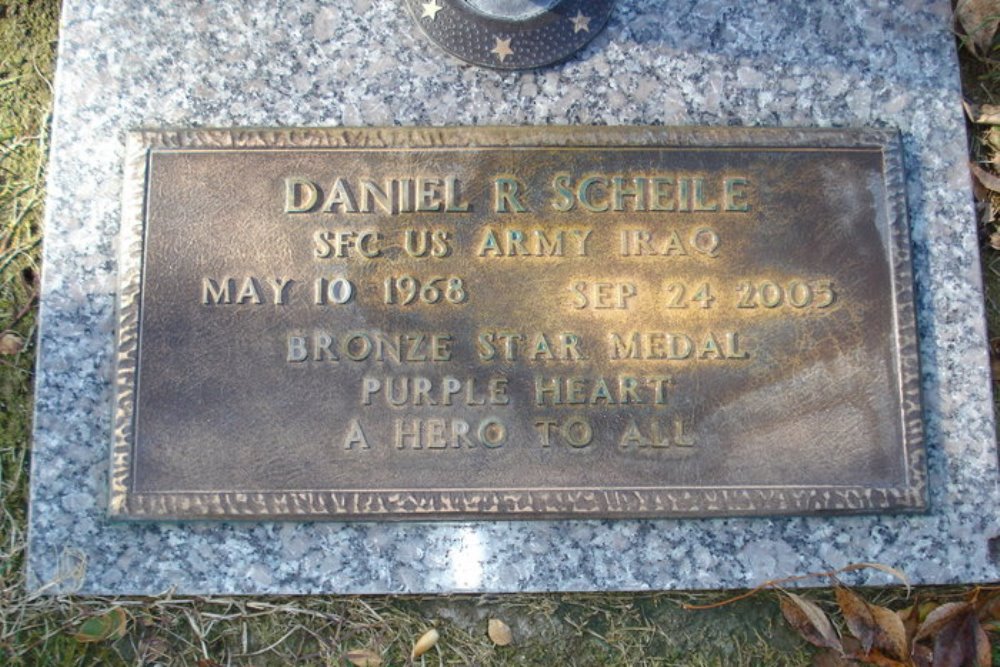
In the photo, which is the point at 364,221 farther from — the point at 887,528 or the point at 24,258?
the point at 887,528

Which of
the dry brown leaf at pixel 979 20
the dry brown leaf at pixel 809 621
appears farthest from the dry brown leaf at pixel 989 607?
the dry brown leaf at pixel 979 20

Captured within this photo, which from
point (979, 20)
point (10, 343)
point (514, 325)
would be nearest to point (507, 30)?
point (514, 325)

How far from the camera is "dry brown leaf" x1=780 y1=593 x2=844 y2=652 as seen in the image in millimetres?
2137

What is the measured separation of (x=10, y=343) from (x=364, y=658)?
52.5 inches

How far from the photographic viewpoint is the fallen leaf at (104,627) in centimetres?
213

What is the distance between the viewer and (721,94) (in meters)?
2.37

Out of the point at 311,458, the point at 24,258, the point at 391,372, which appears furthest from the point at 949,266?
the point at 24,258

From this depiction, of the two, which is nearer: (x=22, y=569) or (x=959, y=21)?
(x=22, y=569)

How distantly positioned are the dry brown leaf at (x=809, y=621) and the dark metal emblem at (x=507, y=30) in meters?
1.63

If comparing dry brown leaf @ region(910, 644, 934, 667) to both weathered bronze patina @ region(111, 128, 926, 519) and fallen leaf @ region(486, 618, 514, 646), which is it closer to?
weathered bronze patina @ region(111, 128, 926, 519)

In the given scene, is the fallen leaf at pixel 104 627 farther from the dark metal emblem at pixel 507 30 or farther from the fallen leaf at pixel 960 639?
the fallen leaf at pixel 960 639

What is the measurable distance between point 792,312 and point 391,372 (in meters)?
1.10

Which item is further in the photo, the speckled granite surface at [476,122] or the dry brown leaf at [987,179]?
the dry brown leaf at [987,179]

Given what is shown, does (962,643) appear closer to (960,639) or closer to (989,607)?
(960,639)
